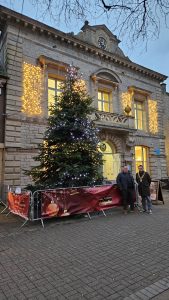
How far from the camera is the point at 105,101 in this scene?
1944 cm

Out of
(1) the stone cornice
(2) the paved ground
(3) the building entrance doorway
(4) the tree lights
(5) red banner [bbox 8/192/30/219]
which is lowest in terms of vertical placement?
(2) the paved ground

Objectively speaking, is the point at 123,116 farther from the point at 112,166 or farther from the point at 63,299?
the point at 63,299

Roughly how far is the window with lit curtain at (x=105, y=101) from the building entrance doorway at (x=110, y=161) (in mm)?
2944

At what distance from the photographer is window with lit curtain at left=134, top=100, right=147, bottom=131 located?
21.3m

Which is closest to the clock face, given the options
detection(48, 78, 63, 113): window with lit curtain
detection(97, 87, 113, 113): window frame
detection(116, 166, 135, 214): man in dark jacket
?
detection(97, 87, 113, 113): window frame

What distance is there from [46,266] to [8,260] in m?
0.89

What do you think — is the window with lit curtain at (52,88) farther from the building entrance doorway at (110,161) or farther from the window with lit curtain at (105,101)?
the building entrance doorway at (110,161)

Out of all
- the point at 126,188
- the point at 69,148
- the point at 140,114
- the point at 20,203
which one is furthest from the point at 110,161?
the point at 20,203

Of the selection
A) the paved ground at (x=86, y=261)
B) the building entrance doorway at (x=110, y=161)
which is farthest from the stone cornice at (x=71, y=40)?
the paved ground at (x=86, y=261)

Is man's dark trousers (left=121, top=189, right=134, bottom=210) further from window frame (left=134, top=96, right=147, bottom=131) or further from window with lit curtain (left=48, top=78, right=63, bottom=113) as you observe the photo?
window frame (left=134, top=96, right=147, bottom=131)

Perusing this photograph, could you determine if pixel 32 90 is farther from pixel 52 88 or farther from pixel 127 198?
pixel 127 198

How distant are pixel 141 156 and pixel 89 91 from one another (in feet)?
24.4

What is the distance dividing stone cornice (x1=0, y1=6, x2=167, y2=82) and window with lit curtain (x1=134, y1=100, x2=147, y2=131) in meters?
2.82

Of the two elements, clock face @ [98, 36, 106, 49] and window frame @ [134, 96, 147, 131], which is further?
window frame @ [134, 96, 147, 131]
